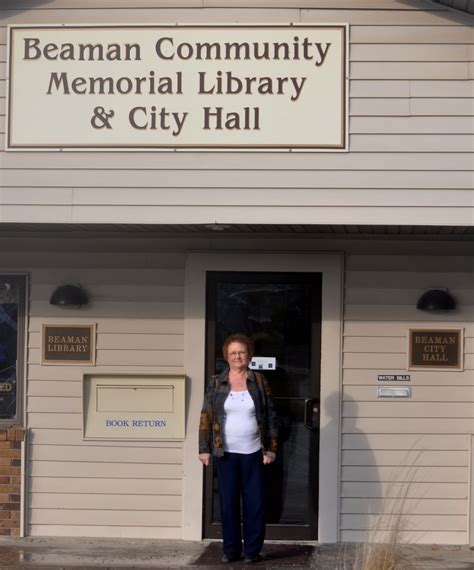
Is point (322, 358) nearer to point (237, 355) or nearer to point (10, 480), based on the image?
point (237, 355)

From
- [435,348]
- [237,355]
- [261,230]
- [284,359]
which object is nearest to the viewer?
[237,355]

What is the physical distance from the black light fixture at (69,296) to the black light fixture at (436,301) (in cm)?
252

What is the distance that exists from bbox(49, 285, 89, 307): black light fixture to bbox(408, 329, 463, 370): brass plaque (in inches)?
97.5

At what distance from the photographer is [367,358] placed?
7.71 metres

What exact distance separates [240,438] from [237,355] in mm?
561

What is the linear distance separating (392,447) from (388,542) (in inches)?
63.7

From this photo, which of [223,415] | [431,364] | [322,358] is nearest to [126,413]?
[223,415]

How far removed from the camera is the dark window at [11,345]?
7.89 m

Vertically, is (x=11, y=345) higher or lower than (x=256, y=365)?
higher

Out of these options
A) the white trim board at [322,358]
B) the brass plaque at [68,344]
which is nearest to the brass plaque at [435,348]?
the white trim board at [322,358]

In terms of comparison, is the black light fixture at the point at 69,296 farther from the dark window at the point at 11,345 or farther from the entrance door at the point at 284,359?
the entrance door at the point at 284,359

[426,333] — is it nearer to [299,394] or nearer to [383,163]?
[299,394]

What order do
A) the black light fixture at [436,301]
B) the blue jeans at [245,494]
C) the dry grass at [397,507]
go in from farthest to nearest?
the black light fixture at [436,301], the dry grass at [397,507], the blue jeans at [245,494]

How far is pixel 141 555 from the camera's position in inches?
290
